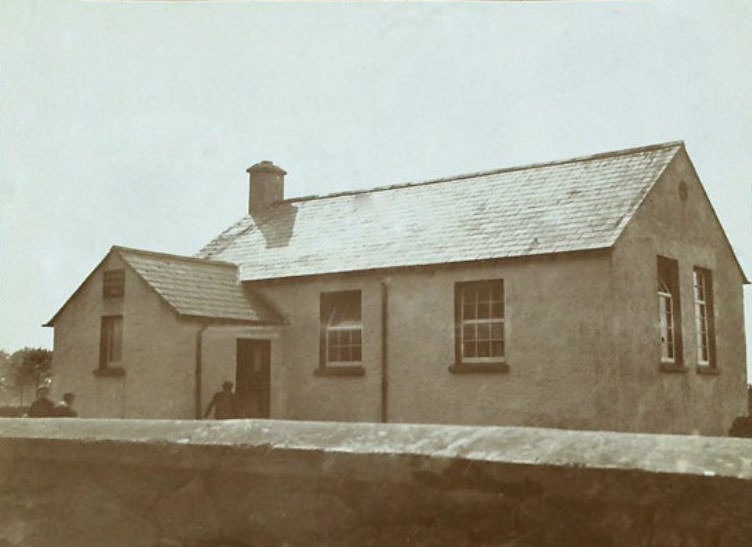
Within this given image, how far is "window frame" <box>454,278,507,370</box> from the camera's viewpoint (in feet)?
53.8

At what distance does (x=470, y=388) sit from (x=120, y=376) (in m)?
7.31

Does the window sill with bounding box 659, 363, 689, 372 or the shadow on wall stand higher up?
the shadow on wall

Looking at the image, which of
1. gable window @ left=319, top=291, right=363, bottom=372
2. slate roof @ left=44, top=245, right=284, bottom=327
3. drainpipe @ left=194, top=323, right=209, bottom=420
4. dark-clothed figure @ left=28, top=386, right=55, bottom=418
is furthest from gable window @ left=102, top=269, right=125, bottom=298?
dark-clothed figure @ left=28, top=386, right=55, bottom=418

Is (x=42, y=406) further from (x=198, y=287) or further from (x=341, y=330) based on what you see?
(x=341, y=330)

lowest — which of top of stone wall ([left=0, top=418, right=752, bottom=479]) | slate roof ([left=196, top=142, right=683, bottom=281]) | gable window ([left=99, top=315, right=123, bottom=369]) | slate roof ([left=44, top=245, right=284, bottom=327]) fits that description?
top of stone wall ([left=0, top=418, right=752, bottom=479])

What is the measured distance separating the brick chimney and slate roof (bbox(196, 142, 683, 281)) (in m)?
1.77

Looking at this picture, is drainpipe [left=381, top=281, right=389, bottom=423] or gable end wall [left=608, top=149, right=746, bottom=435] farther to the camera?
drainpipe [left=381, top=281, right=389, bottom=423]

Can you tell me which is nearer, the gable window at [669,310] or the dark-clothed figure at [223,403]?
the gable window at [669,310]

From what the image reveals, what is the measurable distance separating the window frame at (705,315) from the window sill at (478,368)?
4.71 meters

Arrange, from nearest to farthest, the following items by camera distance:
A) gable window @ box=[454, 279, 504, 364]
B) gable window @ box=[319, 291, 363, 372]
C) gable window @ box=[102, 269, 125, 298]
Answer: gable window @ box=[454, 279, 504, 364], gable window @ box=[102, 269, 125, 298], gable window @ box=[319, 291, 363, 372]

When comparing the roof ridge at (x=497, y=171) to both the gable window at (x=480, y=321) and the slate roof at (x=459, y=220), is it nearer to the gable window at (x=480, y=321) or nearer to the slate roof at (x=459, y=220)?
the slate roof at (x=459, y=220)

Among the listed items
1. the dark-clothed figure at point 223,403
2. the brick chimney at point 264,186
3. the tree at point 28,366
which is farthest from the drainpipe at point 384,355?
the tree at point 28,366

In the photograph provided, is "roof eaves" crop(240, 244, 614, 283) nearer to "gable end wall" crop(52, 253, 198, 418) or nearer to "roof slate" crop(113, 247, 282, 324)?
"roof slate" crop(113, 247, 282, 324)

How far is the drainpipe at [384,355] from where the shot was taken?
17.6m
